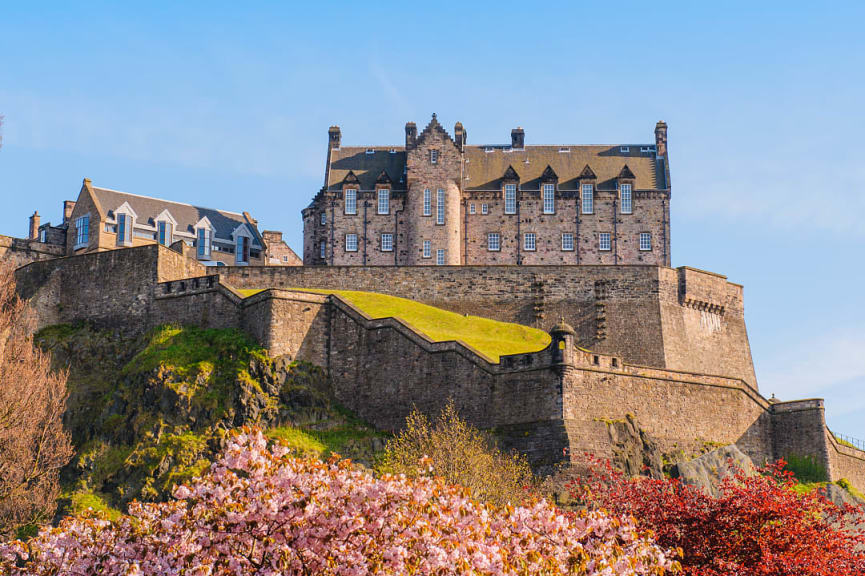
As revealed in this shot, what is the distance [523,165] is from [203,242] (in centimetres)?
2157

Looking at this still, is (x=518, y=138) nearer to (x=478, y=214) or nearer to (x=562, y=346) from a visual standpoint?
(x=478, y=214)

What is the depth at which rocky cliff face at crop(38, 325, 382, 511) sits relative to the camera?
172 feet

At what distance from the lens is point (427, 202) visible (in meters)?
78.9

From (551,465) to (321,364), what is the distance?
1259 centimetres

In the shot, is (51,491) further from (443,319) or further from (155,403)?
(443,319)

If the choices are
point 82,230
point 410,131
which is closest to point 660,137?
point 410,131

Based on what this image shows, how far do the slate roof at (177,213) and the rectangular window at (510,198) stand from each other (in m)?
17.8

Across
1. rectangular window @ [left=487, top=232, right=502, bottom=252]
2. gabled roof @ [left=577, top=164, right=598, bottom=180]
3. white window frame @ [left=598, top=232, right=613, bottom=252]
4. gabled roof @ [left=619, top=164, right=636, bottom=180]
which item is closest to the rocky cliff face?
rectangular window @ [left=487, top=232, right=502, bottom=252]

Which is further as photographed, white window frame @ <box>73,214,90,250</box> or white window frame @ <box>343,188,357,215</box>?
white window frame @ <box>343,188,357,215</box>

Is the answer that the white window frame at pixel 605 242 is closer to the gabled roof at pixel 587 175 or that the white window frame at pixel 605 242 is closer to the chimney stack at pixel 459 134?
the gabled roof at pixel 587 175

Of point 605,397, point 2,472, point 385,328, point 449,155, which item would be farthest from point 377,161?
point 2,472

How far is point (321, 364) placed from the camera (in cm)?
5791

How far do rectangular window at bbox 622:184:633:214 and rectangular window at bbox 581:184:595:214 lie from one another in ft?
6.26

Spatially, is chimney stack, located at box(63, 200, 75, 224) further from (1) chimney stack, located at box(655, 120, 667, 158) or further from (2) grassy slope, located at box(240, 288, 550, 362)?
(1) chimney stack, located at box(655, 120, 667, 158)
